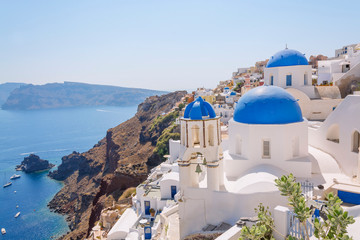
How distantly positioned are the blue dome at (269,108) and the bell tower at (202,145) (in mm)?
1829

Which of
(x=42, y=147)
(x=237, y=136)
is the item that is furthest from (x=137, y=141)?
(x=42, y=147)

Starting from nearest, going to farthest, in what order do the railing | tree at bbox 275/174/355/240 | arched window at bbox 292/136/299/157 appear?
tree at bbox 275/174/355/240 < the railing < arched window at bbox 292/136/299/157

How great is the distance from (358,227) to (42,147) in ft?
341

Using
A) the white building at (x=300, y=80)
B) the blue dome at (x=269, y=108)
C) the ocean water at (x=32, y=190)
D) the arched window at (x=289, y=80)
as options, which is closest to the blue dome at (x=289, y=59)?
the white building at (x=300, y=80)

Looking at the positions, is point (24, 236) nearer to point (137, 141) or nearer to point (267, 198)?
point (137, 141)

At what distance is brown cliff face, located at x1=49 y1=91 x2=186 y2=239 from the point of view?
3194 cm

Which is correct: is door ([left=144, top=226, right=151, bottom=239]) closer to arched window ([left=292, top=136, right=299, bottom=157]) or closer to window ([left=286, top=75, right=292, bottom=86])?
arched window ([left=292, top=136, right=299, bottom=157])

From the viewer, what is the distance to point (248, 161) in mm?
11570

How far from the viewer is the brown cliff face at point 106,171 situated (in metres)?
31.9

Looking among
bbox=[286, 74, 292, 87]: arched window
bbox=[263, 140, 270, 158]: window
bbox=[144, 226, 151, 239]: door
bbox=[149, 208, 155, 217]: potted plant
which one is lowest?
bbox=[149, 208, 155, 217]: potted plant

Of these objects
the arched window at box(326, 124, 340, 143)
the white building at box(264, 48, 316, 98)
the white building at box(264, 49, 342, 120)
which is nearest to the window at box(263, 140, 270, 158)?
the arched window at box(326, 124, 340, 143)

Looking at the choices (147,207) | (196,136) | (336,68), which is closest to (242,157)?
(196,136)

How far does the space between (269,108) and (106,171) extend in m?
47.0

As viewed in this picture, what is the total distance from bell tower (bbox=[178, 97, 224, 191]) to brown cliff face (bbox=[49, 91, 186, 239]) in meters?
21.7
